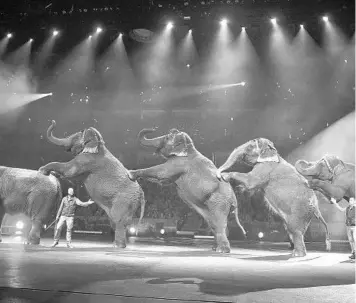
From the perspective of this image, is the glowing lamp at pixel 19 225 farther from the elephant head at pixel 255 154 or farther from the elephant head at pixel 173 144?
the elephant head at pixel 255 154

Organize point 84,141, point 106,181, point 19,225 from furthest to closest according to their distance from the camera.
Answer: point 19,225 → point 84,141 → point 106,181

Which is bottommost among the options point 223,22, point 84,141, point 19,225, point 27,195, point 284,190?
point 19,225

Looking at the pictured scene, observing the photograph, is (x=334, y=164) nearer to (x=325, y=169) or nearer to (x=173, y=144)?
(x=325, y=169)

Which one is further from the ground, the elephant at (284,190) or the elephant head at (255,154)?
the elephant head at (255,154)

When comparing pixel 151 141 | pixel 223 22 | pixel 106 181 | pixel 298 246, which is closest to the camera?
pixel 298 246

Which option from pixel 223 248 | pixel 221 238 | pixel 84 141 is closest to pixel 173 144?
pixel 84 141

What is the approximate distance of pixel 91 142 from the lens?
695 cm

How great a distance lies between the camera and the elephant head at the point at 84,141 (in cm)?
692

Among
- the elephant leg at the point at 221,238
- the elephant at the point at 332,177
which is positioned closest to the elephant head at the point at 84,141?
the elephant leg at the point at 221,238

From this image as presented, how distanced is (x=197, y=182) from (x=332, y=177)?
2.22m

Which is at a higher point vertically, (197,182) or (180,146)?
(180,146)

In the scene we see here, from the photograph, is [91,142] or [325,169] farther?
[91,142]

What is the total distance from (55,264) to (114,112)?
9.60 m

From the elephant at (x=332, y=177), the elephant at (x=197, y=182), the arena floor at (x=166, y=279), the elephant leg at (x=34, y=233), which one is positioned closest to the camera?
the arena floor at (x=166, y=279)
